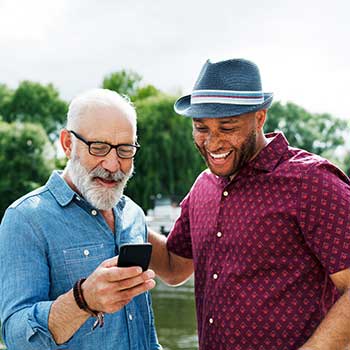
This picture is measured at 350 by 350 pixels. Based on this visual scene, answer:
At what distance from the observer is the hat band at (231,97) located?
9.55 feet

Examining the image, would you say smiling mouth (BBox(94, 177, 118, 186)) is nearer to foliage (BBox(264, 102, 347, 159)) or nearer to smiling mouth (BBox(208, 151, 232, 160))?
smiling mouth (BBox(208, 151, 232, 160))

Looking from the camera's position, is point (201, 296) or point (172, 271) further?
point (172, 271)

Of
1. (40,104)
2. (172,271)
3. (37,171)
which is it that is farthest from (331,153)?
(172,271)

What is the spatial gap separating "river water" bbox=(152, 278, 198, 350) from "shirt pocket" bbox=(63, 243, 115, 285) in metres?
9.86

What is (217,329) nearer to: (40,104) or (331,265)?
(331,265)

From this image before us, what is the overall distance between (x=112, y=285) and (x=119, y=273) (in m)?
0.05

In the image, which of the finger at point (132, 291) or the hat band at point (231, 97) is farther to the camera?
the hat band at point (231, 97)

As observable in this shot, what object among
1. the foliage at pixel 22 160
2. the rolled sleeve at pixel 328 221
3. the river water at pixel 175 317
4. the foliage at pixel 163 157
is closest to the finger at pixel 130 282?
the rolled sleeve at pixel 328 221

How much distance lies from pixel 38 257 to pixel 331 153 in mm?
48317

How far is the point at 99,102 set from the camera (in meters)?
2.87

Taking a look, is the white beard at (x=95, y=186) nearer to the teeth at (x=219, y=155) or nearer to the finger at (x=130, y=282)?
the teeth at (x=219, y=155)

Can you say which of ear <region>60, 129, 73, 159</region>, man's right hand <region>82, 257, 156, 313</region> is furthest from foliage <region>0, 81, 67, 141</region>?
man's right hand <region>82, 257, 156, 313</region>

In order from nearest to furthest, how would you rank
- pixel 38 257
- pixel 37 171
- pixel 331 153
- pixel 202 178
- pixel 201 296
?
pixel 38 257 → pixel 201 296 → pixel 202 178 → pixel 37 171 → pixel 331 153

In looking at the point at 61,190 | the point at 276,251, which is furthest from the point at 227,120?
the point at 61,190
